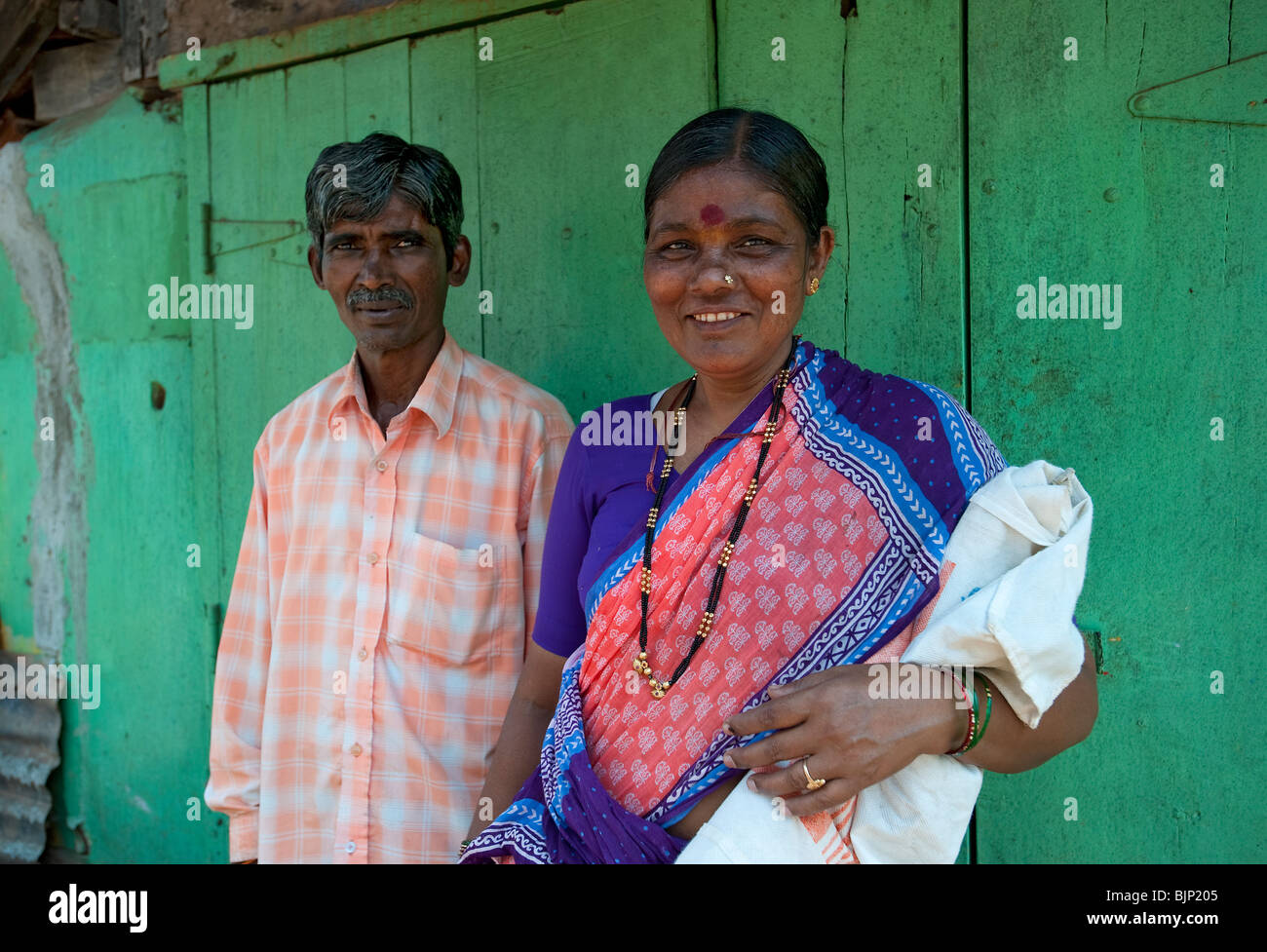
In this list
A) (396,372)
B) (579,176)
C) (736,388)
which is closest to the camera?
(736,388)

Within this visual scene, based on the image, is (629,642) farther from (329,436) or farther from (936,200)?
(936,200)

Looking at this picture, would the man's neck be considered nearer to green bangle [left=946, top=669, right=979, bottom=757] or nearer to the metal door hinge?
green bangle [left=946, top=669, right=979, bottom=757]

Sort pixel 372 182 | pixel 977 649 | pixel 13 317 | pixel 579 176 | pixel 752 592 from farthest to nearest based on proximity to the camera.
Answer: pixel 13 317, pixel 579 176, pixel 372 182, pixel 752 592, pixel 977 649

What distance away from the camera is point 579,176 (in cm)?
264

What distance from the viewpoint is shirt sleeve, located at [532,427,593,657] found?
1.94 metres

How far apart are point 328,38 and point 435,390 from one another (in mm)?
1301

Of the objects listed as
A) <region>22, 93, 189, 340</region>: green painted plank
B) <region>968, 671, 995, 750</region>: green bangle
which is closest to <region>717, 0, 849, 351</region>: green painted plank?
<region>968, 671, 995, 750</region>: green bangle

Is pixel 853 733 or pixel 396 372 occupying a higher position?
pixel 396 372

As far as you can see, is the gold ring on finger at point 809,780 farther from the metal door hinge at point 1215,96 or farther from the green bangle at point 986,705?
the metal door hinge at point 1215,96

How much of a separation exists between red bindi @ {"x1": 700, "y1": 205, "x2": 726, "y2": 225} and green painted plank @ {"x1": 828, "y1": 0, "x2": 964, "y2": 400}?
702 millimetres

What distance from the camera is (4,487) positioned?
3.86 meters

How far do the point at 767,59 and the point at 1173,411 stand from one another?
1143mm

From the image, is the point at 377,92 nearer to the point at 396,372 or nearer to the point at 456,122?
the point at 456,122

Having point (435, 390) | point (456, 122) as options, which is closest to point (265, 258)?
point (456, 122)
